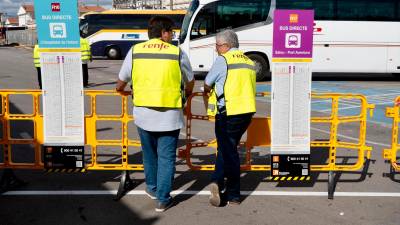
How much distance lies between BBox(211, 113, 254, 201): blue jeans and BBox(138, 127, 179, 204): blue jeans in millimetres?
494

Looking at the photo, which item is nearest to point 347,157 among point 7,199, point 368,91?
point 7,199

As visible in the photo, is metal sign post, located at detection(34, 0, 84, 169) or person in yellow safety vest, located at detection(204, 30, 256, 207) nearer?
person in yellow safety vest, located at detection(204, 30, 256, 207)

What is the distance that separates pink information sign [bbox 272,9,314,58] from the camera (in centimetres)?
544

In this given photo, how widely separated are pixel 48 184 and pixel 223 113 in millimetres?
2487

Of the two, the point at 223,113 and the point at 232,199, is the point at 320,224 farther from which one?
the point at 223,113

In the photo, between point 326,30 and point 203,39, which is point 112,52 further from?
point 326,30

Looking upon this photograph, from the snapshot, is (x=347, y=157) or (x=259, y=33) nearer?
(x=347, y=157)

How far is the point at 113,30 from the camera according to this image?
108ft

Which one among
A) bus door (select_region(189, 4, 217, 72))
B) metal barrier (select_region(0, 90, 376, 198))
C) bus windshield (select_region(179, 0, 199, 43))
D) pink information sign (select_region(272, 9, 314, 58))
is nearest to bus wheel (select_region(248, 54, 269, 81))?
bus door (select_region(189, 4, 217, 72))

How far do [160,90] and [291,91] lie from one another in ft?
4.98

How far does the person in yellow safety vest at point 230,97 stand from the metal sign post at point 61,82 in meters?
1.52

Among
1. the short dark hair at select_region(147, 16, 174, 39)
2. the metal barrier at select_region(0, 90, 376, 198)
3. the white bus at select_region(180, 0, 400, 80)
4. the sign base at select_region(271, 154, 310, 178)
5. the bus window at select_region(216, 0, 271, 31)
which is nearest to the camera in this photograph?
the short dark hair at select_region(147, 16, 174, 39)

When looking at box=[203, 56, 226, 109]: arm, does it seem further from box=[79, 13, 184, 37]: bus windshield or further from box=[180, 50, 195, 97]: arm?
box=[79, 13, 184, 37]: bus windshield

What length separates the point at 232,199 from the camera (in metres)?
5.64
